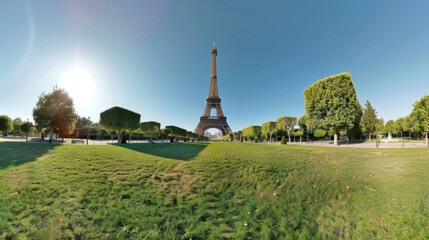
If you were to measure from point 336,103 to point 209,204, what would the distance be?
32198mm

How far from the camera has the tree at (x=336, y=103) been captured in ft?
98.0

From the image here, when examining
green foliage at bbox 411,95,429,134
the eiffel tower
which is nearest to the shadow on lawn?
green foliage at bbox 411,95,429,134

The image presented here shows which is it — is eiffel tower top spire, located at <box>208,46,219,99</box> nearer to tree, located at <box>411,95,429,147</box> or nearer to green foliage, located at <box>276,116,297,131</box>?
green foliage, located at <box>276,116,297,131</box>

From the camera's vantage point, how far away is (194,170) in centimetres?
925

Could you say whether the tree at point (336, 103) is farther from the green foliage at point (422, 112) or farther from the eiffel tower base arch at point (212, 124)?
the eiffel tower base arch at point (212, 124)

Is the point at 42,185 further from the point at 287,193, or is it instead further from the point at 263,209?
the point at 287,193

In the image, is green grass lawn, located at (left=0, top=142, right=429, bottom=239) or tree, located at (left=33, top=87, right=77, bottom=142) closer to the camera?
green grass lawn, located at (left=0, top=142, right=429, bottom=239)

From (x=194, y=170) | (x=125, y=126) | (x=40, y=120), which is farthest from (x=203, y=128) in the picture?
(x=194, y=170)

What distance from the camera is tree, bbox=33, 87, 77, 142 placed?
30.0 meters

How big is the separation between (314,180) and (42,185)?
10.0 metres

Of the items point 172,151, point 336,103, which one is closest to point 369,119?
point 336,103

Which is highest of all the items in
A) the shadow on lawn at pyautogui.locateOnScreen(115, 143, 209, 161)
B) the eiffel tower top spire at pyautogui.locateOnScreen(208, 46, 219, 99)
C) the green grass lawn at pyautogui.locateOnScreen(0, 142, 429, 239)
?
the eiffel tower top spire at pyautogui.locateOnScreen(208, 46, 219, 99)

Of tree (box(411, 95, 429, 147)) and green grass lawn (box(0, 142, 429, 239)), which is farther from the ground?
tree (box(411, 95, 429, 147))

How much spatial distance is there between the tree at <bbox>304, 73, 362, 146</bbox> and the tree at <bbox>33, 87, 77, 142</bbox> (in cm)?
4233
